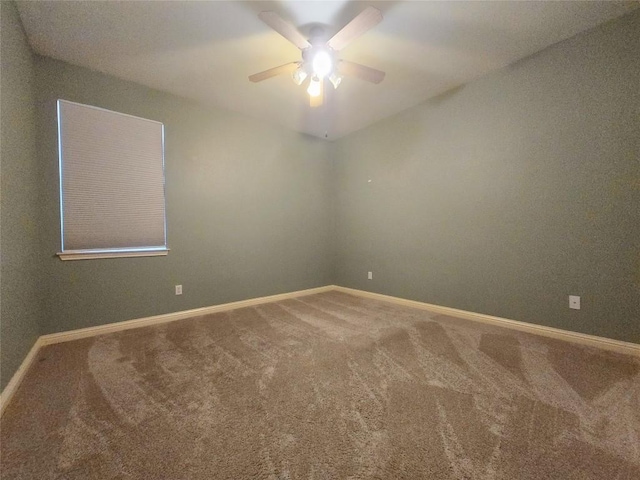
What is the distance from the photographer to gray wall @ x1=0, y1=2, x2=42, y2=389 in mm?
1479

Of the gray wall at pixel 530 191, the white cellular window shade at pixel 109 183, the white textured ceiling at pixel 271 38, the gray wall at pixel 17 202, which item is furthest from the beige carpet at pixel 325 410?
the white textured ceiling at pixel 271 38

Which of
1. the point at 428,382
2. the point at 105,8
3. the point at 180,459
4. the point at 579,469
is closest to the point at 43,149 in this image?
the point at 105,8

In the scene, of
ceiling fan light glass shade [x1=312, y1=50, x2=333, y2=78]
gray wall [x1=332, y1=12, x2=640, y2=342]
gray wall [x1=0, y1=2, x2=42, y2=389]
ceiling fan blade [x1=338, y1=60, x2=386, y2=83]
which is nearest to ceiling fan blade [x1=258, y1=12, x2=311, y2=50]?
ceiling fan light glass shade [x1=312, y1=50, x2=333, y2=78]

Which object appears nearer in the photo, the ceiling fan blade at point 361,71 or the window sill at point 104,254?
the ceiling fan blade at point 361,71

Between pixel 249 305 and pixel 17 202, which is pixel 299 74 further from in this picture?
pixel 249 305

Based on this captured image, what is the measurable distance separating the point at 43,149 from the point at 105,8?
4.34 ft

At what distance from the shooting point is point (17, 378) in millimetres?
1596

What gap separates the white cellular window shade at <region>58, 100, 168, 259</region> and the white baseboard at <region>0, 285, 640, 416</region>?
27.9 inches

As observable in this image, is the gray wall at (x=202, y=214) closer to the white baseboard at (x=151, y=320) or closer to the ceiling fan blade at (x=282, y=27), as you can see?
the white baseboard at (x=151, y=320)

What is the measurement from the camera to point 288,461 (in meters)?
1.04

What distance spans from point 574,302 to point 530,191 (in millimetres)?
1048

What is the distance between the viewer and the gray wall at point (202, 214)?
2.30 m

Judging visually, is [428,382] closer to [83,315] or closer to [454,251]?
[454,251]

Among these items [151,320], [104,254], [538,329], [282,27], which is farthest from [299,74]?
[538,329]
